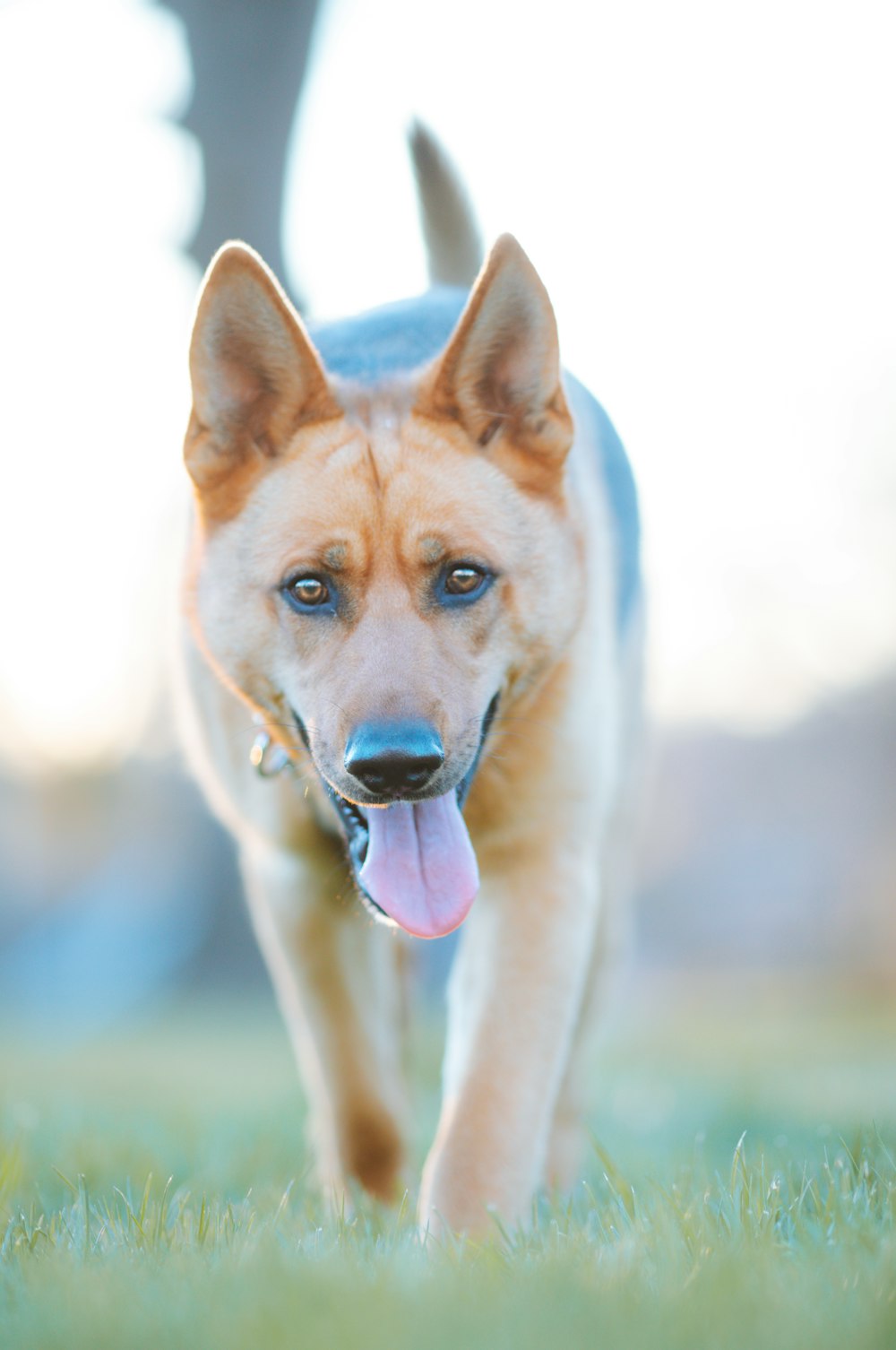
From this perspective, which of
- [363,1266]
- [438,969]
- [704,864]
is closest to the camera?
[363,1266]

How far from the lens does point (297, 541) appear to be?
2.95 meters

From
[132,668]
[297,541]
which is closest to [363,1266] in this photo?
[297,541]

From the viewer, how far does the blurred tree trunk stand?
7.61 metres

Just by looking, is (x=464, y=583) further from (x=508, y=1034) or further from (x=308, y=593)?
(x=508, y=1034)

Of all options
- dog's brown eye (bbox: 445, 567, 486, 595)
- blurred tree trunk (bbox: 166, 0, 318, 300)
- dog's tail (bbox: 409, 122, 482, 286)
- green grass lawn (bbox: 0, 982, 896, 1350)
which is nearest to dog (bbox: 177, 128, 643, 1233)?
dog's brown eye (bbox: 445, 567, 486, 595)

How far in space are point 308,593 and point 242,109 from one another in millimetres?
5713

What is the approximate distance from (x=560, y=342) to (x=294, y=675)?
966 mm

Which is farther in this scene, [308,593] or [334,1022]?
[334,1022]

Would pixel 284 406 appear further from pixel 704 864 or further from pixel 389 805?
pixel 704 864

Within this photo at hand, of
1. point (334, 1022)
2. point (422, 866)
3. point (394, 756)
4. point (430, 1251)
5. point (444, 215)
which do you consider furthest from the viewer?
point (444, 215)

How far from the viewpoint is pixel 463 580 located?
9.64ft

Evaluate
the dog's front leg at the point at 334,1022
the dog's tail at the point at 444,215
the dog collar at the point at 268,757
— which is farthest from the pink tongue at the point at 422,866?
the dog's tail at the point at 444,215

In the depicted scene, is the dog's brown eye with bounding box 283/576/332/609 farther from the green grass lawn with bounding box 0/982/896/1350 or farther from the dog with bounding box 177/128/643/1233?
the green grass lawn with bounding box 0/982/896/1350

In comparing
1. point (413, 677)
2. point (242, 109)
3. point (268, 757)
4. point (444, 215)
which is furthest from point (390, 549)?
point (242, 109)
